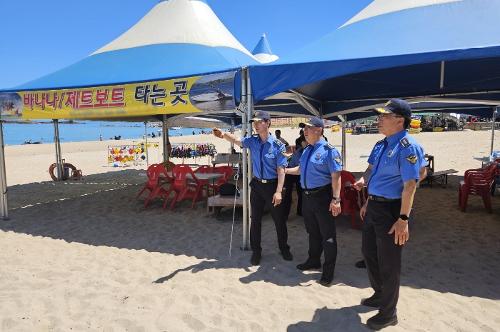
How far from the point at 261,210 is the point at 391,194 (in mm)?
1757

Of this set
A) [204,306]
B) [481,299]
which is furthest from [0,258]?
[481,299]

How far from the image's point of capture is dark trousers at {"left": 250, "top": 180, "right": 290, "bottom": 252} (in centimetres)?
381

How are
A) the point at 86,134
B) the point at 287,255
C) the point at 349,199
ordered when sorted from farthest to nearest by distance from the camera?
the point at 86,134 < the point at 349,199 < the point at 287,255

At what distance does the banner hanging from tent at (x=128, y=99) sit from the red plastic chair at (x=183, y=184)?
5.24ft

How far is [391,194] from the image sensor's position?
2.47 metres

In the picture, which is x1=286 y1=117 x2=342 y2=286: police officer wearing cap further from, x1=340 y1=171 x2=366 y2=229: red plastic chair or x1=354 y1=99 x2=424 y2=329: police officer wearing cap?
x1=340 y1=171 x2=366 y2=229: red plastic chair

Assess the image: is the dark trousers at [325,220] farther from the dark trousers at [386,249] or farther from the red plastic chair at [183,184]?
the red plastic chair at [183,184]

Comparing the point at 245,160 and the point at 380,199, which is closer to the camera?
the point at 380,199

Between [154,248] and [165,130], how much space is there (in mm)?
7567

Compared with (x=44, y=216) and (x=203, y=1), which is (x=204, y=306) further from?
(x=203, y=1)

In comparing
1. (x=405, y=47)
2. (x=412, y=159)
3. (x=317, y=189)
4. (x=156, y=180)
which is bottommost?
(x=156, y=180)

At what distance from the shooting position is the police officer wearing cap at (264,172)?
3727mm

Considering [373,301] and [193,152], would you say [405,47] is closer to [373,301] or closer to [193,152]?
[373,301]

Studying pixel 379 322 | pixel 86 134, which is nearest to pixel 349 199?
pixel 379 322
